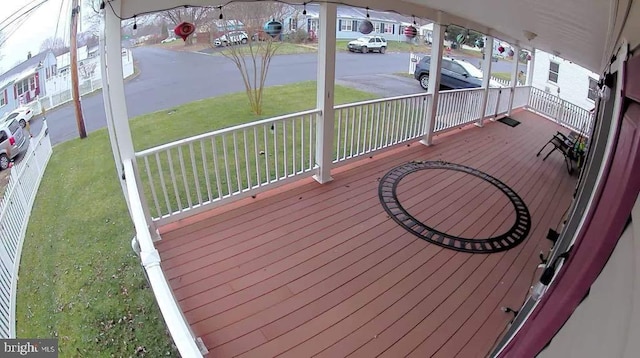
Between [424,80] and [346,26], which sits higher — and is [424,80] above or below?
below

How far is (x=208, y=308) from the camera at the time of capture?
2350mm

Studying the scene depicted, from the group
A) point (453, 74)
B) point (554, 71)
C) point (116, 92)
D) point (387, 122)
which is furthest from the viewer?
point (554, 71)

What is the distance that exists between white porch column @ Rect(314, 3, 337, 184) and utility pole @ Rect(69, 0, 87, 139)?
85.3 inches

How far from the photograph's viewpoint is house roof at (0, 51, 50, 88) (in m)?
2.08

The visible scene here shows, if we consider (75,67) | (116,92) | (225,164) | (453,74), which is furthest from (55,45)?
(453,74)

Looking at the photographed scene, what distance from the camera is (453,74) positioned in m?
9.93

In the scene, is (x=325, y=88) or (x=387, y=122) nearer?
(x=325, y=88)

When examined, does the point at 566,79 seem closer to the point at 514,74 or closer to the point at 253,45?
the point at 514,74

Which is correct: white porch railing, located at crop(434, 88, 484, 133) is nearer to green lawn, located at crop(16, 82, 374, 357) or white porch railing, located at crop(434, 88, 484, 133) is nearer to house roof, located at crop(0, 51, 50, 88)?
green lawn, located at crop(16, 82, 374, 357)

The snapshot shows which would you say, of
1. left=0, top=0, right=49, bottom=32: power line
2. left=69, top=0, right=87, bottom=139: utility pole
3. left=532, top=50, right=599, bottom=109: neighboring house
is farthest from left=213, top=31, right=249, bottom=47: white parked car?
left=532, top=50, right=599, bottom=109: neighboring house

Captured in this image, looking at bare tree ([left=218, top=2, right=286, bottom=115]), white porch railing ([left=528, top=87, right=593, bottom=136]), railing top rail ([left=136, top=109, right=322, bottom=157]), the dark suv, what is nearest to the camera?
railing top rail ([left=136, top=109, right=322, bottom=157])

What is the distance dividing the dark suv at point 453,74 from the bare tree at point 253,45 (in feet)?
18.1

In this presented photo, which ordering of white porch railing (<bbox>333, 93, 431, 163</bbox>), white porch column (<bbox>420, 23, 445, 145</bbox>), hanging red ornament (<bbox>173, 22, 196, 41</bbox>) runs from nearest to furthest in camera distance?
hanging red ornament (<bbox>173, 22, 196, 41</bbox>) → white porch railing (<bbox>333, 93, 431, 163</bbox>) → white porch column (<bbox>420, 23, 445, 145</bbox>)

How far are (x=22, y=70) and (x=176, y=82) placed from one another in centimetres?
436
